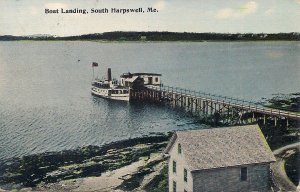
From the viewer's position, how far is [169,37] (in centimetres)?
1565

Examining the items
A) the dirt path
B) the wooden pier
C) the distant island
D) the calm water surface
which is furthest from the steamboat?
the dirt path

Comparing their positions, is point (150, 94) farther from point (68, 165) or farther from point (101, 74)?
point (68, 165)


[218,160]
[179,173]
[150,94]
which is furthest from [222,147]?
[150,94]

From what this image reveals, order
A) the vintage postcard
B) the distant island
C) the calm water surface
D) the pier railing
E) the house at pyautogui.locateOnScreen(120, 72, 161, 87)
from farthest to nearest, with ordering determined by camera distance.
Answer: the pier railing, the house at pyautogui.locateOnScreen(120, 72, 161, 87), the calm water surface, the distant island, the vintage postcard

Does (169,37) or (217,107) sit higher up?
(169,37)

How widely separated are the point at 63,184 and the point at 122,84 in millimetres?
4118

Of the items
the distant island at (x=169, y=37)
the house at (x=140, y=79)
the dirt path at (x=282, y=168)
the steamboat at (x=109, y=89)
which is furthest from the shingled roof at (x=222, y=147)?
the steamboat at (x=109, y=89)

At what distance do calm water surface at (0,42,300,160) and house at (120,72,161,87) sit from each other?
22 cm

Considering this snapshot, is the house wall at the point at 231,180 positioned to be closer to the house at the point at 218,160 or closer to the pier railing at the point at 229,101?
the house at the point at 218,160

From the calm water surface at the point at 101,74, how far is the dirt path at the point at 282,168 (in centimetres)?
188

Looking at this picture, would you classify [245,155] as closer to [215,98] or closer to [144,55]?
[215,98]

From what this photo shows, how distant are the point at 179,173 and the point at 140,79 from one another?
371 centimetres

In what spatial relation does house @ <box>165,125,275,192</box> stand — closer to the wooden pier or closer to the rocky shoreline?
the rocky shoreline

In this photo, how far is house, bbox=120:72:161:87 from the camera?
16.3 meters
